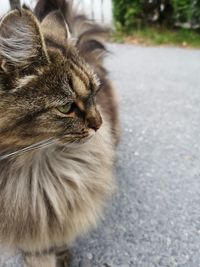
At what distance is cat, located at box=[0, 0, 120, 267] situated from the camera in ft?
4.13

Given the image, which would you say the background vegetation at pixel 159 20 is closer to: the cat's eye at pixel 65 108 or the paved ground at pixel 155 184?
the paved ground at pixel 155 184

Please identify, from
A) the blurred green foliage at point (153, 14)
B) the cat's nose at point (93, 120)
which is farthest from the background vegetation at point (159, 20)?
the cat's nose at point (93, 120)

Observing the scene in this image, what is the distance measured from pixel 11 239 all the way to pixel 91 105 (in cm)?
67

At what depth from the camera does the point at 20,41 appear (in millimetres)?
1213

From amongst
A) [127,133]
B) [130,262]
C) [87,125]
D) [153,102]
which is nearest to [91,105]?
[87,125]

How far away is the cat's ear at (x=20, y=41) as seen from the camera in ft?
3.76

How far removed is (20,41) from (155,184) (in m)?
1.52

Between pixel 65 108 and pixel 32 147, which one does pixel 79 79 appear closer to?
pixel 65 108

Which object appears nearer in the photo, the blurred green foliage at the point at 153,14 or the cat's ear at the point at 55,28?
the cat's ear at the point at 55,28

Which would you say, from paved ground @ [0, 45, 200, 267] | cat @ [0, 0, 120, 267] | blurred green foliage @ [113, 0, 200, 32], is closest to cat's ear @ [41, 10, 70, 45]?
cat @ [0, 0, 120, 267]

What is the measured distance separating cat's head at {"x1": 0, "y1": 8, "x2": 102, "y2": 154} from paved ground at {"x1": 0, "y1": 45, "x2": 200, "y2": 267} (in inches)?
34.2

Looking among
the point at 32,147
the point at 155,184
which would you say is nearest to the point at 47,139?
the point at 32,147

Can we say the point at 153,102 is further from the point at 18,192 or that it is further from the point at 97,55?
the point at 18,192

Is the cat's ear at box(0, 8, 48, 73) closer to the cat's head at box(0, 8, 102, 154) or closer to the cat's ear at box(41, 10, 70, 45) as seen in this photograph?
the cat's head at box(0, 8, 102, 154)
